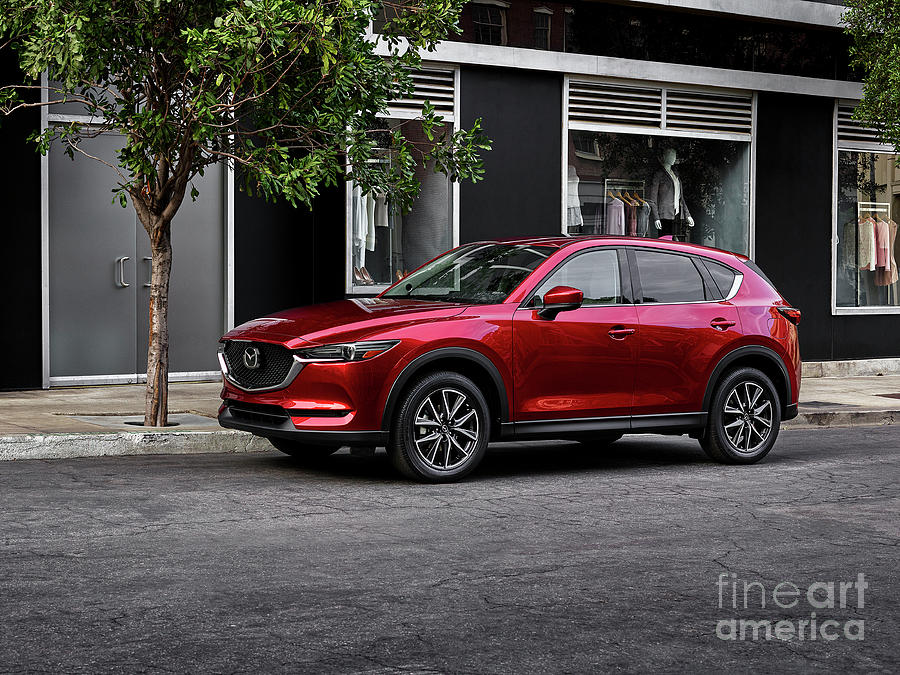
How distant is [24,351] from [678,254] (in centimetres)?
764

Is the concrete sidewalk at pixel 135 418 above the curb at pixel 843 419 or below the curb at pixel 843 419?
above

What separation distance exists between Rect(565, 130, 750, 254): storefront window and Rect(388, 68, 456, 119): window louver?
1954mm

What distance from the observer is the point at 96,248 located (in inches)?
568

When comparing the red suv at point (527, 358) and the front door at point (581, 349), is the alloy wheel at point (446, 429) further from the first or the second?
the front door at point (581, 349)

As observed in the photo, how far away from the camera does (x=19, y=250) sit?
1373 cm

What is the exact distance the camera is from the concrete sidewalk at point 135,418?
9.77m

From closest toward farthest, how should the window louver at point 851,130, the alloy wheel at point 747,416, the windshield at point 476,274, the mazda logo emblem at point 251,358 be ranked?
the mazda logo emblem at point 251,358
the windshield at point 476,274
the alloy wheel at point 747,416
the window louver at point 851,130

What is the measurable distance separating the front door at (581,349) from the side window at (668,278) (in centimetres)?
23

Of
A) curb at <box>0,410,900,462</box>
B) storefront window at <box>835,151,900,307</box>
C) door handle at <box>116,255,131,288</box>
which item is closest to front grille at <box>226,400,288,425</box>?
curb at <box>0,410,900,462</box>

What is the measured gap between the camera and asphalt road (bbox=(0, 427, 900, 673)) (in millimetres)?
4637

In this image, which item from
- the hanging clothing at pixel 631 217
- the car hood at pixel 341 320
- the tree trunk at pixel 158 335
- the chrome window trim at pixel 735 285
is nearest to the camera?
the car hood at pixel 341 320

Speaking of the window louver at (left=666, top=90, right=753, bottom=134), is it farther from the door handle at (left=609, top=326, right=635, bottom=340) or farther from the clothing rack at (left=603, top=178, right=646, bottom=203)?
the door handle at (left=609, top=326, right=635, bottom=340)

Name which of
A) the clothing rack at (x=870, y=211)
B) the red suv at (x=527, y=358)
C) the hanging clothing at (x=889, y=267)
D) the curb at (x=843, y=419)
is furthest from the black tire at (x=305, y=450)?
the hanging clothing at (x=889, y=267)

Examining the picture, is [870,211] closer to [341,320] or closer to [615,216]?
[615,216]
